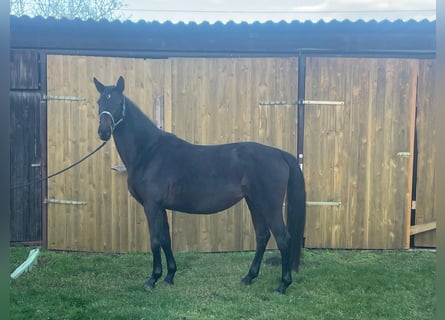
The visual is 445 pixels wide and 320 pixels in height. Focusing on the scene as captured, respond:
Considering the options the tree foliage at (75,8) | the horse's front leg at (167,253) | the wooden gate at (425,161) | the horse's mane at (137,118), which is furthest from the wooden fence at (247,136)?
the tree foliage at (75,8)

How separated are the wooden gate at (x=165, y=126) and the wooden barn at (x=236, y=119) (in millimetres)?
14

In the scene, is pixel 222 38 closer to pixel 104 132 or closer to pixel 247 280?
pixel 104 132

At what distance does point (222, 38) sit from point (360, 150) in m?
2.42

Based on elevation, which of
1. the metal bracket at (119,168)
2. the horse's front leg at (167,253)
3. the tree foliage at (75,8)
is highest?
the tree foliage at (75,8)

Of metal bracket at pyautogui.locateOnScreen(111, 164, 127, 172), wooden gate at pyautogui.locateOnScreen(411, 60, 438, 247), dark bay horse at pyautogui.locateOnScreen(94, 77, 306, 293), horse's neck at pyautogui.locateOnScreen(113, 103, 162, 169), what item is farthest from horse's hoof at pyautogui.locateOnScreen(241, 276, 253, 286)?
wooden gate at pyautogui.locateOnScreen(411, 60, 438, 247)

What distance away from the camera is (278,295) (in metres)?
3.95

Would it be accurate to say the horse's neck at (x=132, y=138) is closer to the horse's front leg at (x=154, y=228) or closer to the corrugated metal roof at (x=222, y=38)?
the horse's front leg at (x=154, y=228)

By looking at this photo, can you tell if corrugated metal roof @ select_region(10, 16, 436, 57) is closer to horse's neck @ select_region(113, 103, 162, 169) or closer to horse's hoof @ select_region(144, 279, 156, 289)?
horse's neck @ select_region(113, 103, 162, 169)

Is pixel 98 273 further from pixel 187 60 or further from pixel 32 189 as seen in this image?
pixel 187 60

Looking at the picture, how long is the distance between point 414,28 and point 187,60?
120 inches

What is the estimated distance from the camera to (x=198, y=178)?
14.0 ft

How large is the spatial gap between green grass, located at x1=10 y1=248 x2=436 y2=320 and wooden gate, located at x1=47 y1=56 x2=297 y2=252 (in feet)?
0.97

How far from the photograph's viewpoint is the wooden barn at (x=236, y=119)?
546 centimetres

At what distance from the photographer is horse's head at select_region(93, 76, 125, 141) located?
407 centimetres
